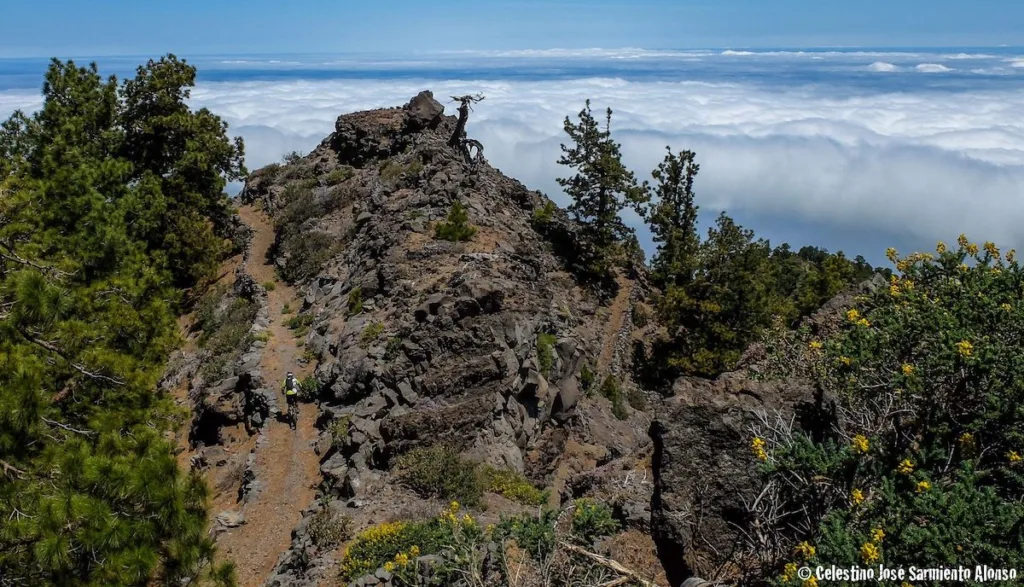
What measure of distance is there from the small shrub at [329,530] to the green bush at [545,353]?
8.90 m

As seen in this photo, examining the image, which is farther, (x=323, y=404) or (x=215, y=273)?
(x=215, y=273)

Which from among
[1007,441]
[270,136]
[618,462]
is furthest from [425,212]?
[270,136]

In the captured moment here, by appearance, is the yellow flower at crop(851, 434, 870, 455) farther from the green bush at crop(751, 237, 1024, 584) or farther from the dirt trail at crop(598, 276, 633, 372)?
the dirt trail at crop(598, 276, 633, 372)

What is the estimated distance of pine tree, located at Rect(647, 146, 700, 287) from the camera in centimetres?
3559

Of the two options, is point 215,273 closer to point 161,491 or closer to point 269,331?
point 269,331

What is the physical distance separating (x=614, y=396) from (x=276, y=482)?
15.0 metres

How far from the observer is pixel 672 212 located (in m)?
35.9

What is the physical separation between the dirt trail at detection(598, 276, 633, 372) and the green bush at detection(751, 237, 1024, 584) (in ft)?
72.6

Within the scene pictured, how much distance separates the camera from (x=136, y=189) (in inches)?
1011

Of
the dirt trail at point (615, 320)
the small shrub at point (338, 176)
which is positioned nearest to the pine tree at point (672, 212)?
the dirt trail at point (615, 320)

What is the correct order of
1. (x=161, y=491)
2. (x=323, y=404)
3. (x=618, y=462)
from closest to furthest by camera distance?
(x=161, y=491) < (x=618, y=462) < (x=323, y=404)

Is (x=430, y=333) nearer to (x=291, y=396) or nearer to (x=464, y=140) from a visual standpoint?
(x=291, y=396)

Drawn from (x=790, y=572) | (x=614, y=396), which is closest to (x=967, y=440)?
(x=790, y=572)

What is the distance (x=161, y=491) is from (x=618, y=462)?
772cm
